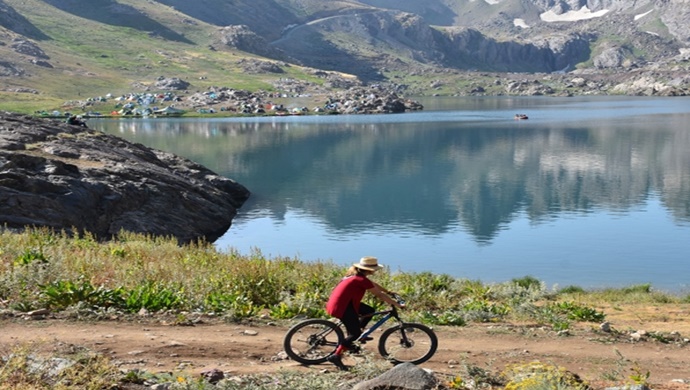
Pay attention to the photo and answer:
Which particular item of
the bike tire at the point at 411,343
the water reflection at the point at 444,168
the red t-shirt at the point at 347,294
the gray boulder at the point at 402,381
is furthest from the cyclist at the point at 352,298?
the water reflection at the point at 444,168

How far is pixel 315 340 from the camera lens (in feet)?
47.0

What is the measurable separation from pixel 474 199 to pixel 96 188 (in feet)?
142

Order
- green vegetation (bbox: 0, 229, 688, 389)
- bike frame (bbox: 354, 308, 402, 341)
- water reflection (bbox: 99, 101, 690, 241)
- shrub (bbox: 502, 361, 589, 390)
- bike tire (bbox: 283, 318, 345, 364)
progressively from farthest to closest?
water reflection (bbox: 99, 101, 690, 241), bike frame (bbox: 354, 308, 402, 341), bike tire (bbox: 283, 318, 345, 364), green vegetation (bbox: 0, 229, 688, 389), shrub (bbox: 502, 361, 589, 390)

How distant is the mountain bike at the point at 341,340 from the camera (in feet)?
46.9

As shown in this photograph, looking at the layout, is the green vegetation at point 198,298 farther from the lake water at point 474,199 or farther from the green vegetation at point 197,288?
the lake water at point 474,199

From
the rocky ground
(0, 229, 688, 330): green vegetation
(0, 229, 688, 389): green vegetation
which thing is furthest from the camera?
(0, 229, 688, 330): green vegetation

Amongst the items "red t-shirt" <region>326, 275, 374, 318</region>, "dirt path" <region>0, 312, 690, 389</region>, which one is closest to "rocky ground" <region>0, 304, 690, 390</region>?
"dirt path" <region>0, 312, 690, 389</region>

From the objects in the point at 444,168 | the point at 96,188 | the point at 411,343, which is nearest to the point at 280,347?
the point at 411,343

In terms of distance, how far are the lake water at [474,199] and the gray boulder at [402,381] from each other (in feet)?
110

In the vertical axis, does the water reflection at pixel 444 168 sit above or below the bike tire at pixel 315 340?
below

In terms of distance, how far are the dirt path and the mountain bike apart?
0.27 m

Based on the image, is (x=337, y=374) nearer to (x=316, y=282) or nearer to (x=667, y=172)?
(x=316, y=282)

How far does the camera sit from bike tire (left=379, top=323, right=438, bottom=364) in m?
14.9

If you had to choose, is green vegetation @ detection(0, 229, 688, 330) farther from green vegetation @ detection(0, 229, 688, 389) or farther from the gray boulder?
the gray boulder
